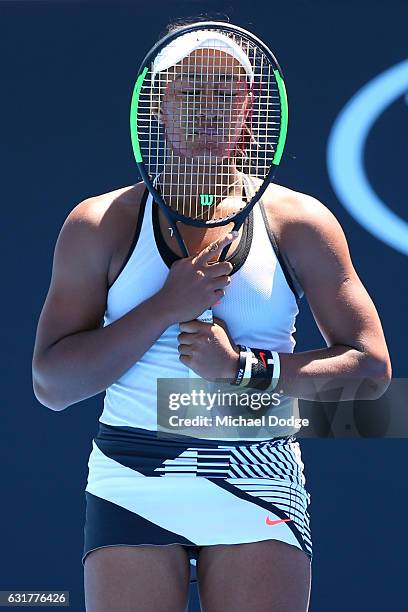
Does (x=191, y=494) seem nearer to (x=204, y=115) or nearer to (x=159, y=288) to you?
(x=159, y=288)

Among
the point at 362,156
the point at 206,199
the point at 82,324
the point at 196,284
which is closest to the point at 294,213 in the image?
the point at 206,199

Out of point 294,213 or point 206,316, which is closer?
point 206,316

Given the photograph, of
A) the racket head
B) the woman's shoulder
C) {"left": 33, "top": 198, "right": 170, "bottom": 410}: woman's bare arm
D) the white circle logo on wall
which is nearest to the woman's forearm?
{"left": 33, "top": 198, "right": 170, "bottom": 410}: woman's bare arm

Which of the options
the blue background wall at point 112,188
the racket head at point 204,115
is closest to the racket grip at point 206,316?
the racket head at point 204,115

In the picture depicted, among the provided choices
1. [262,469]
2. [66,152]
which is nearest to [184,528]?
[262,469]

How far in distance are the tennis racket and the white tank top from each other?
5 centimetres

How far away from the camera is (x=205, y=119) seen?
A: 8.18 ft

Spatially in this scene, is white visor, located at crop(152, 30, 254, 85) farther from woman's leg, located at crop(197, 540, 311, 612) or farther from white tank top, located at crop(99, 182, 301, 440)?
woman's leg, located at crop(197, 540, 311, 612)

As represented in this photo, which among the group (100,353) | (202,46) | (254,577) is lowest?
(254,577)

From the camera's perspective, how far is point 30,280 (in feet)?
13.0

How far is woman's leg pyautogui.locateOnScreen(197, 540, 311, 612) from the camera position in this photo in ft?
7.60

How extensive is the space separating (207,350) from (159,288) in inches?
7.2

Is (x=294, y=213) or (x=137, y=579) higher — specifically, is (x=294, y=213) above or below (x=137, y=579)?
above

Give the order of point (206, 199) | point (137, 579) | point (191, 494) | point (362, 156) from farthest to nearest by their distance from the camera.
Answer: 1. point (362, 156)
2. point (206, 199)
3. point (191, 494)
4. point (137, 579)
